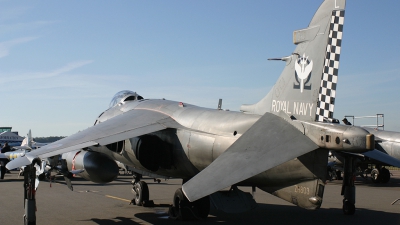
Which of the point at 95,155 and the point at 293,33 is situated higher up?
the point at 293,33

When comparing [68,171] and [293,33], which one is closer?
[293,33]

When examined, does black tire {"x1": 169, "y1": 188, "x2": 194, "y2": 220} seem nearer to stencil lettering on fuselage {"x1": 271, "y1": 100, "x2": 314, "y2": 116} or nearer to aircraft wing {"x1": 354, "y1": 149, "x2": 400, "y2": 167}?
stencil lettering on fuselage {"x1": 271, "y1": 100, "x2": 314, "y2": 116}

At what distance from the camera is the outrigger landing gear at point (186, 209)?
11.2 metres

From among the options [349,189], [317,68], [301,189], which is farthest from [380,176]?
[301,189]

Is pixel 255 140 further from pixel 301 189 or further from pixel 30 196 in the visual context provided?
pixel 30 196

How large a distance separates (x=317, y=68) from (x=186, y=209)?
16.2ft

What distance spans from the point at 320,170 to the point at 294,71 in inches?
84.7

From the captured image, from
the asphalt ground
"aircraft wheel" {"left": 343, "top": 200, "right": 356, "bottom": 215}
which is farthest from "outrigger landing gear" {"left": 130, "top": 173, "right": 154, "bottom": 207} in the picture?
"aircraft wheel" {"left": 343, "top": 200, "right": 356, "bottom": 215}

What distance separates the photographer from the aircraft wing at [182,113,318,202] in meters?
6.59

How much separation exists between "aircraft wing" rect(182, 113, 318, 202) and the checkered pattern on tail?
2.88 ft

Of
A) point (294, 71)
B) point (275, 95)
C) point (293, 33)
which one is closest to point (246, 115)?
point (275, 95)

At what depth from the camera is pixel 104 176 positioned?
35.9 ft

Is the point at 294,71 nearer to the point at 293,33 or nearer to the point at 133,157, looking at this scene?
the point at 293,33

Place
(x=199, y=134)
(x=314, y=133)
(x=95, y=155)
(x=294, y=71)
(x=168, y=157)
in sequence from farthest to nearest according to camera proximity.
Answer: (x=95, y=155) → (x=168, y=157) → (x=199, y=134) → (x=294, y=71) → (x=314, y=133)
